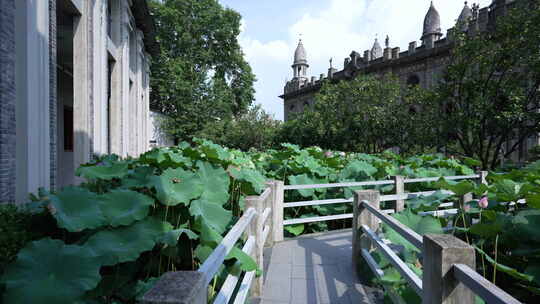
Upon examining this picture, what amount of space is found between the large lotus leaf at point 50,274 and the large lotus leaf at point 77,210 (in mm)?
185

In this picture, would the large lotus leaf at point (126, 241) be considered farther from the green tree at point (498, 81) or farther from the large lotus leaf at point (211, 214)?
the green tree at point (498, 81)

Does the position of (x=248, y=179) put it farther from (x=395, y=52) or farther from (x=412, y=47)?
(x=395, y=52)

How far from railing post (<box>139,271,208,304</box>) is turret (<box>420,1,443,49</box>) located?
108 feet

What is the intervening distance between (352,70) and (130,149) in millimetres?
29269

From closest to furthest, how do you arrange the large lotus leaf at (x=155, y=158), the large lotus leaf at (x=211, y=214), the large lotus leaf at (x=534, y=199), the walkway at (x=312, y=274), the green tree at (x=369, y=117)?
1. the large lotus leaf at (x=534, y=199)
2. the large lotus leaf at (x=211, y=214)
3. the large lotus leaf at (x=155, y=158)
4. the walkway at (x=312, y=274)
5. the green tree at (x=369, y=117)

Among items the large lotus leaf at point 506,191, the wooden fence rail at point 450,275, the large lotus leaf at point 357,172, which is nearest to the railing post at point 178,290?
the wooden fence rail at point 450,275

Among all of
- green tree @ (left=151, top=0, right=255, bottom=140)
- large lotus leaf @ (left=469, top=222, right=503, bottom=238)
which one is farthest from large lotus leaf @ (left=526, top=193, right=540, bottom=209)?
green tree @ (left=151, top=0, right=255, bottom=140)

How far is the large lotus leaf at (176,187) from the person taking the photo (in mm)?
2094

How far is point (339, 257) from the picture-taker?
14.2ft

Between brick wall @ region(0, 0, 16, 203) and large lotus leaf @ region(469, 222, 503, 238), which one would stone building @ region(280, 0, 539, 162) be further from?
large lotus leaf @ region(469, 222, 503, 238)

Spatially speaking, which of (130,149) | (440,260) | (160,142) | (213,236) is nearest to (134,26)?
(130,149)

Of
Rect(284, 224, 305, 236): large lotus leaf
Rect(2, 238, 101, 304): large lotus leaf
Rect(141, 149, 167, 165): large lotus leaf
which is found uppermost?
Rect(141, 149, 167, 165): large lotus leaf

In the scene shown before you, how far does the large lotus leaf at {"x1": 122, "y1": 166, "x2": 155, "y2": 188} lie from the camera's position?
2375 mm

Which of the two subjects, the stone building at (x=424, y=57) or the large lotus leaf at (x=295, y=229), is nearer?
the large lotus leaf at (x=295, y=229)
